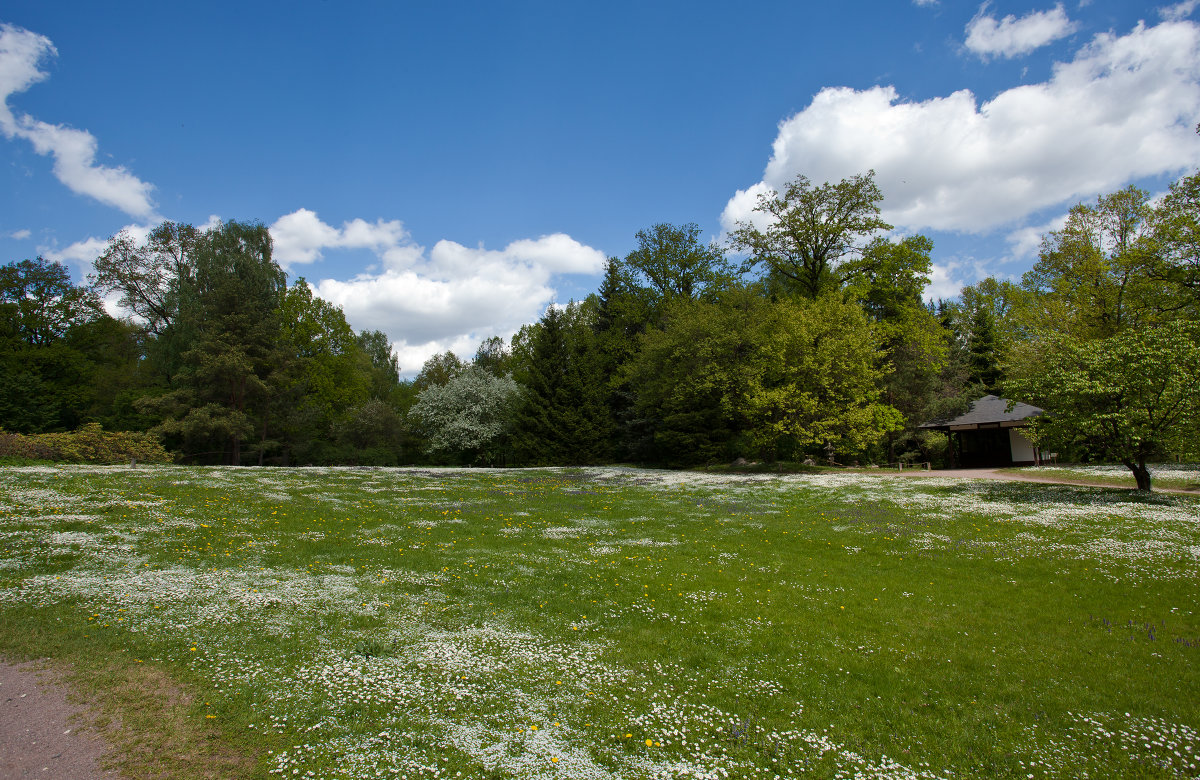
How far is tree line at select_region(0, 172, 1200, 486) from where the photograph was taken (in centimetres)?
3647

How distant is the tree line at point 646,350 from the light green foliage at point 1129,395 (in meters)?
1.87

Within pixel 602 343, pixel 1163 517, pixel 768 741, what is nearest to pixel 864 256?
pixel 602 343

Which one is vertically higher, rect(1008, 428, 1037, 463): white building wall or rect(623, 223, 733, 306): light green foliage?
rect(623, 223, 733, 306): light green foliage

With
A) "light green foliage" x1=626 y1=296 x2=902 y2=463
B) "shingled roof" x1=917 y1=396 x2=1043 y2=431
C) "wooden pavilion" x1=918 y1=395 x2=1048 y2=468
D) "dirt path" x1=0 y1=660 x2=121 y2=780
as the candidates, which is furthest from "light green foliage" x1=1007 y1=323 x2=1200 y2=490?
"dirt path" x1=0 y1=660 x2=121 y2=780

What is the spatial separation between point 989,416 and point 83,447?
2239 inches

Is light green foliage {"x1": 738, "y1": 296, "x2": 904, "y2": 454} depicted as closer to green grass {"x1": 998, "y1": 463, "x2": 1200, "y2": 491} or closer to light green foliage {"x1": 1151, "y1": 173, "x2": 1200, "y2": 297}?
green grass {"x1": 998, "y1": 463, "x2": 1200, "y2": 491}

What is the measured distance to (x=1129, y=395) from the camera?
1961cm

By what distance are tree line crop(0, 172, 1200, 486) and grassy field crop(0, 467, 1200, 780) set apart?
15.7 metres

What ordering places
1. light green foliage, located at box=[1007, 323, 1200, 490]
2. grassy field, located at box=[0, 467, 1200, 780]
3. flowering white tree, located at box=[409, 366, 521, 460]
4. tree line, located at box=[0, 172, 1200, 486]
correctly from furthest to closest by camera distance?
flowering white tree, located at box=[409, 366, 521, 460] < tree line, located at box=[0, 172, 1200, 486] < light green foliage, located at box=[1007, 323, 1200, 490] < grassy field, located at box=[0, 467, 1200, 780]

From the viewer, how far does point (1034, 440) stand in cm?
2209

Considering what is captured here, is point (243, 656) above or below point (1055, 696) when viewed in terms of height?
above

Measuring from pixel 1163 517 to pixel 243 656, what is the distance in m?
23.2

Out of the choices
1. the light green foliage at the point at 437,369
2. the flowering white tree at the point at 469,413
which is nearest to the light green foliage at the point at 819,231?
the flowering white tree at the point at 469,413

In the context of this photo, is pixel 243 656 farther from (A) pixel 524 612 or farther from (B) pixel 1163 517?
(B) pixel 1163 517
